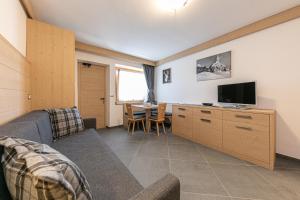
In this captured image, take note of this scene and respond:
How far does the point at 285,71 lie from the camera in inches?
88.0

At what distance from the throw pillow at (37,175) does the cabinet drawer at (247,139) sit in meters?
2.43

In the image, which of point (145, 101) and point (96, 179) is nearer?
point (96, 179)

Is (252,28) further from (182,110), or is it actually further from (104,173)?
(104,173)

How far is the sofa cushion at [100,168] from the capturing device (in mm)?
892

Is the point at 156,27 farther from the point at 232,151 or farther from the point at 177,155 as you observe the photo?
the point at 232,151

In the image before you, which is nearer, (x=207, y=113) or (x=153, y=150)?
(x=153, y=150)

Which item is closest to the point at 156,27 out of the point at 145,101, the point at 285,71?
the point at 285,71

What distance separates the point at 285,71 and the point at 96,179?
3.07 meters

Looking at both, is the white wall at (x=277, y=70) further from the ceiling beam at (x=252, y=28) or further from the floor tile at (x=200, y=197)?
the floor tile at (x=200, y=197)

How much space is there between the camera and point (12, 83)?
153cm

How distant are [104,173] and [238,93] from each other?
8.87 feet

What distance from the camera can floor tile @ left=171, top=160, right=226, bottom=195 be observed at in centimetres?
157

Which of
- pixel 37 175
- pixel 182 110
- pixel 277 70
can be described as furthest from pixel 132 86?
pixel 37 175

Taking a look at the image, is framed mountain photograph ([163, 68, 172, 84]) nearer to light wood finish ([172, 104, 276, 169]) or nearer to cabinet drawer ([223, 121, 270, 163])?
light wood finish ([172, 104, 276, 169])
